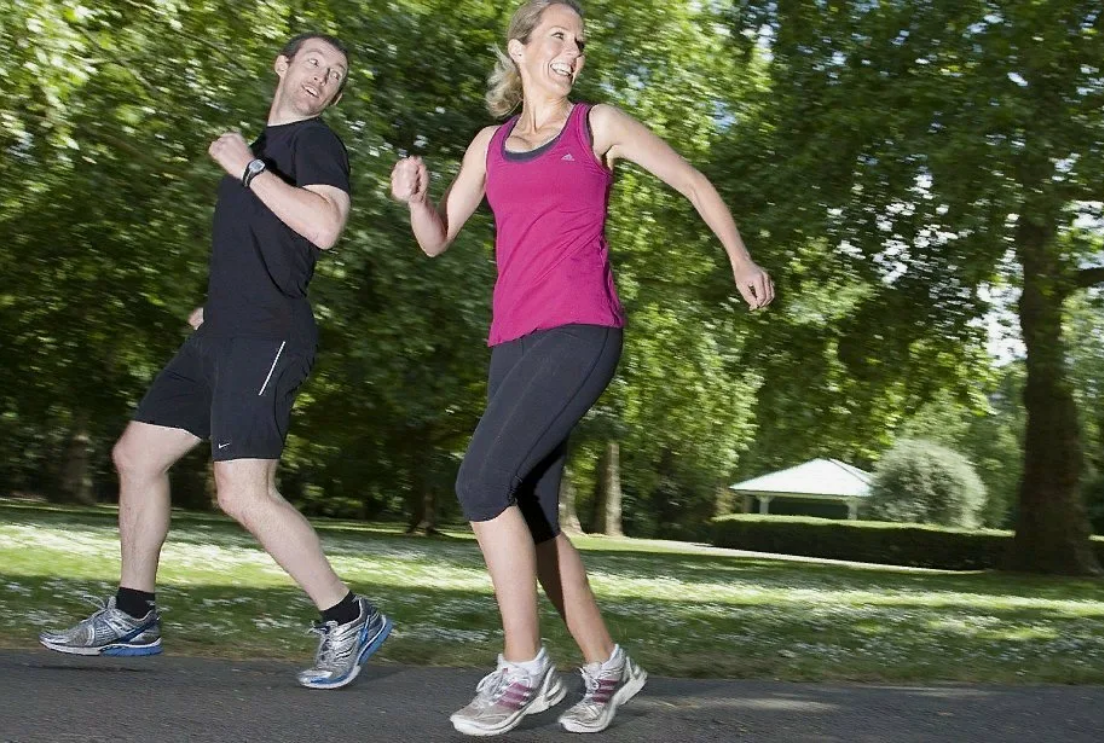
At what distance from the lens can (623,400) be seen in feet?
88.3

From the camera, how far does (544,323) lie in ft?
13.8

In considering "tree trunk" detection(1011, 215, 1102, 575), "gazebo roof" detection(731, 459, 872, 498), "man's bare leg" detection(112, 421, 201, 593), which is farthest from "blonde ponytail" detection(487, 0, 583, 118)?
"gazebo roof" detection(731, 459, 872, 498)

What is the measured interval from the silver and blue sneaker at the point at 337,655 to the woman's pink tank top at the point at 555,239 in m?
1.21

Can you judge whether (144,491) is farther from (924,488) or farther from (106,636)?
(924,488)

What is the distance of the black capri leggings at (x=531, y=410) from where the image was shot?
4.17m

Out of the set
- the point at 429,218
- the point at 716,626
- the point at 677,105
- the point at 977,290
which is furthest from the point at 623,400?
the point at 429,218

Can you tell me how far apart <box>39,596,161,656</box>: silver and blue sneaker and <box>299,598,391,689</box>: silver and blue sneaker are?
0.71 metres

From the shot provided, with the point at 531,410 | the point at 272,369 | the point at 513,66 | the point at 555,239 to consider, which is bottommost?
the point at 531,410

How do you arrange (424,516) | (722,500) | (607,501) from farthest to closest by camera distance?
(722,500) < (607,501) < (424,516)

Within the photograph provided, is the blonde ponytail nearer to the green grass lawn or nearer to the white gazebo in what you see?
the green grass lawn

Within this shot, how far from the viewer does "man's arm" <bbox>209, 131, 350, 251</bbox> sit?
15.3 ft

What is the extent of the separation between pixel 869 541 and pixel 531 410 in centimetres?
3317

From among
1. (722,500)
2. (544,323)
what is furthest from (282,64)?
(722,500)

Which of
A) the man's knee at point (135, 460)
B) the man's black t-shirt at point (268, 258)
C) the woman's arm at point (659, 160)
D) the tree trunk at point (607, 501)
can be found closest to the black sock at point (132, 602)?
the man's knee at point (135, 460)
